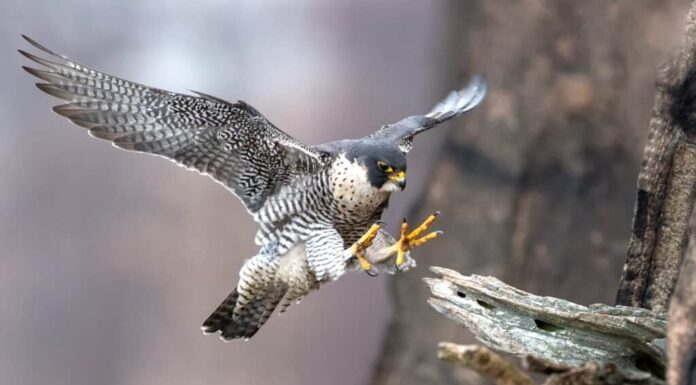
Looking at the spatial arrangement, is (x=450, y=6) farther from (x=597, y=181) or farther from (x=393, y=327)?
(x=393, y=327)

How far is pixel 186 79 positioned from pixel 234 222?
83 centimetres

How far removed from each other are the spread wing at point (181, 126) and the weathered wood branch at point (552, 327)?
43.2 inches

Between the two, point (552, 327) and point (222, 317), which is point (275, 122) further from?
point (552, 327)

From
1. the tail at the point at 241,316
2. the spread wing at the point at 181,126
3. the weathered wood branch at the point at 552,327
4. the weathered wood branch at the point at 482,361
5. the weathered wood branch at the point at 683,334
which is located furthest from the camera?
the tail at the point at 241,316

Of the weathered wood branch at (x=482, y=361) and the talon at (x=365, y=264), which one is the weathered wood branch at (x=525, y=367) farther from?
the talon at (x=365, y=264)

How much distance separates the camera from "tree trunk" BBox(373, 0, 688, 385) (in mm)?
5227

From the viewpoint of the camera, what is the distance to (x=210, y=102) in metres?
3.49

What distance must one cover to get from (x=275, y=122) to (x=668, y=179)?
248 cm

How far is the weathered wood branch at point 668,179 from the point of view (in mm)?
3043

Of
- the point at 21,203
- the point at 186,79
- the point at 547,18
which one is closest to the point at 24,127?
the point at 21,203

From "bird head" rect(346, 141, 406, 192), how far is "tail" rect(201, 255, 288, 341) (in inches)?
23.0

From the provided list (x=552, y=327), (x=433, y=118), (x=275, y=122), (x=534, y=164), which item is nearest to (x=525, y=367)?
(x=552, y=327)

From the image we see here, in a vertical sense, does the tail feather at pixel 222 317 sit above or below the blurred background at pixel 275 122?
below

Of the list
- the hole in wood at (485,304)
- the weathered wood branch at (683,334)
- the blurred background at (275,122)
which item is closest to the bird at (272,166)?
the hole in wood at (485,304)
